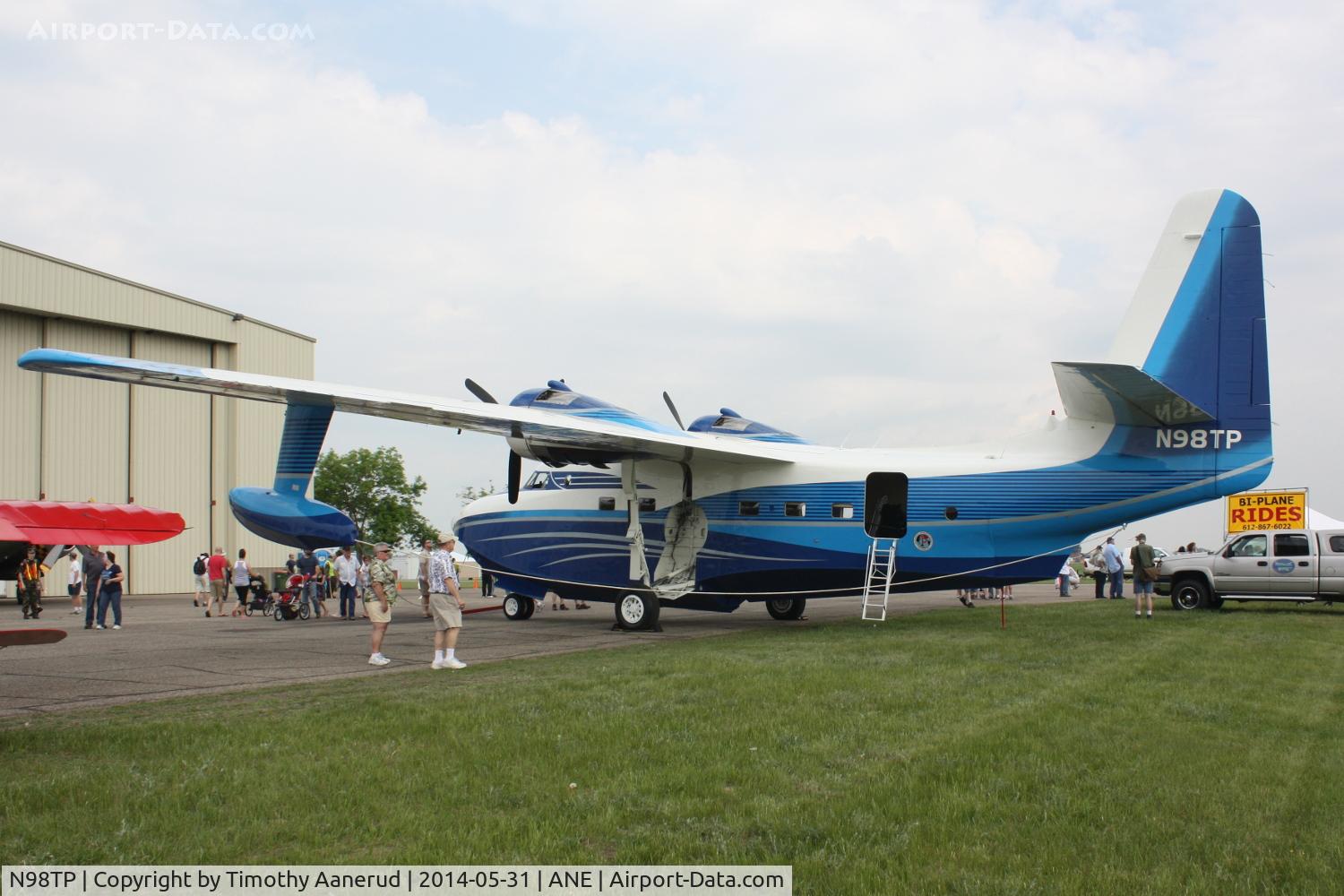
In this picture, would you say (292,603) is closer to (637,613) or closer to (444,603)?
(637,613)

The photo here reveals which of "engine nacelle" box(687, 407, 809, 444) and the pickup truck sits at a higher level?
"engine nacelle" box(687, 407, 809, 444)

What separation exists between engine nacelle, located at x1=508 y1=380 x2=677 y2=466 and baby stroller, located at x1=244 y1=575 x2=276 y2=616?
12.0m

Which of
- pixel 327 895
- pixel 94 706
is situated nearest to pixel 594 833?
pixel 327 895

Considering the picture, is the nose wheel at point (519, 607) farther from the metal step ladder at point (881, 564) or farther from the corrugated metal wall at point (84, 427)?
the corrugated metal wall at point (84, 427)

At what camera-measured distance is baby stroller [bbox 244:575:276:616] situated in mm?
27125

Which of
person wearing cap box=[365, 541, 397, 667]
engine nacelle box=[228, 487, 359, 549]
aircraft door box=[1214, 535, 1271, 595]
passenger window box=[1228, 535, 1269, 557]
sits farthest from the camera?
passenger window box=[1228, 535, 1269, 557]

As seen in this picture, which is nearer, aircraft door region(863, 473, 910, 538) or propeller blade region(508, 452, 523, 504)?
aircraft door region(863, 473, 910, 538)

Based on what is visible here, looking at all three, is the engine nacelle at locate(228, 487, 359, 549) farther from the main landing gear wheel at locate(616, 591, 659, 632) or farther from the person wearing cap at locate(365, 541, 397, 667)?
the main landing gear wheel at locate(616, 591, 659, 632)

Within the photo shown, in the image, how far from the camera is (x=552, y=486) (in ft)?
70.7

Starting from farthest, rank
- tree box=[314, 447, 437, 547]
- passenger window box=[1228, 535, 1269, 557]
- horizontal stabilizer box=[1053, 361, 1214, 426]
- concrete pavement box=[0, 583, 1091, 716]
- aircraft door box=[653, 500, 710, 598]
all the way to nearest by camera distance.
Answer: tree box=[314, 447, 437, 547], passenger window box=[1228, 535, 1269, 557], aircraft door box=[653, 500, 710, 598], horizontal stabilizer box=[1053, 361, 1214, 426], concrete pavement box=[0, 583, 1091, 716]

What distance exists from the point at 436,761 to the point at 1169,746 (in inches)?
214

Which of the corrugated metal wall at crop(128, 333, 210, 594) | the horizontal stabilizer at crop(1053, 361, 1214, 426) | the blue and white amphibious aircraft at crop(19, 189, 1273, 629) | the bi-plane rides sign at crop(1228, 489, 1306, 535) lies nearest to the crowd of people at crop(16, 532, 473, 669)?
the blue and white amphibious aircraft at crop(19, 189, 1273, 629)

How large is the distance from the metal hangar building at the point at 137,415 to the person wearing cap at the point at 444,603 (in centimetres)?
2896

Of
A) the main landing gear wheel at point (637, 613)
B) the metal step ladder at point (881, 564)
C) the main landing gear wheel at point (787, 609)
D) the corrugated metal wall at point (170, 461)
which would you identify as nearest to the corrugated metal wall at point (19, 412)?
the corrugated metal wall at point (170, 461)
